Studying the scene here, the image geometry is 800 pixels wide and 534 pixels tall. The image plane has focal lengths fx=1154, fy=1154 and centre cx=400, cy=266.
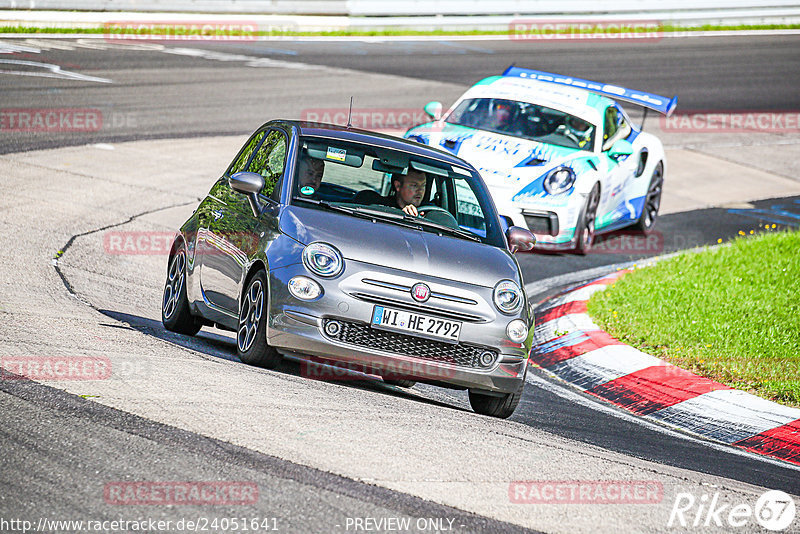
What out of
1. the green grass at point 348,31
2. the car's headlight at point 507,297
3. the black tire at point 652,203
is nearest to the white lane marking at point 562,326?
the car's headlight at point 507,297

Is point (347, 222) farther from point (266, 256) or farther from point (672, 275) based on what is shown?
point (672, 275)

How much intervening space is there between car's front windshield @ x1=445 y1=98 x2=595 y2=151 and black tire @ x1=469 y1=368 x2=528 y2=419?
610 cm

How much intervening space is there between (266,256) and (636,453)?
2383mm

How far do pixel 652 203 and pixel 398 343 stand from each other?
28.3 ft

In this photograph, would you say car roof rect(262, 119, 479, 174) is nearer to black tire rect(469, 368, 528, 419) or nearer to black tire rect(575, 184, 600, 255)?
black tire rect(469, 368, 528, 419)

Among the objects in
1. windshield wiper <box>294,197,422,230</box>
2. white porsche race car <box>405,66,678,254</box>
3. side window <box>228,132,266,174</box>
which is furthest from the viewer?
white porsche race car <box>405,66,678,254</box>

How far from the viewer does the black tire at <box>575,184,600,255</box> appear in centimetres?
1224

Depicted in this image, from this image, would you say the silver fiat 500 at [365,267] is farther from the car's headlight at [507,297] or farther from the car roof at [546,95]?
the car roof at [546,95]

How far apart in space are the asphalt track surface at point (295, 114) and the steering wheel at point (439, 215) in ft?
3.80

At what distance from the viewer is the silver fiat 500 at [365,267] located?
21.2 ft

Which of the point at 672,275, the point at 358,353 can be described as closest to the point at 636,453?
the point at 358,353

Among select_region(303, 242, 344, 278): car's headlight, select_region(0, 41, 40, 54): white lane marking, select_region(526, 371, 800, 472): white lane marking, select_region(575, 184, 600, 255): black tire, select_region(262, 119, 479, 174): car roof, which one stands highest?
select_region(262, 119, 479, 174): car roof

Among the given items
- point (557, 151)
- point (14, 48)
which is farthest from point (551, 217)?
point (14, 48)

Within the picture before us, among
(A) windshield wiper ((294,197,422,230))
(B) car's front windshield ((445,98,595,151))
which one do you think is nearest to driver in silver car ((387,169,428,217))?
(A) windshield wiper ((294,197,422,230))
